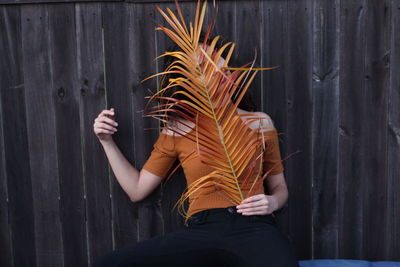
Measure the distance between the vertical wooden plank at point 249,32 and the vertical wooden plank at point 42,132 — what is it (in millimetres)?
979

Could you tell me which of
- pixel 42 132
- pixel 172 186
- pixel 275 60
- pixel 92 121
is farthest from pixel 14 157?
pixel 275 60

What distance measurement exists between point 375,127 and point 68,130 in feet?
5.28

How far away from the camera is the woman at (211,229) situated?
1.87 metres

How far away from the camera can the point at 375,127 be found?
2.42 m

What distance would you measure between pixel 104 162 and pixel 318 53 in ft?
4.10

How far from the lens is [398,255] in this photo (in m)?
2.52

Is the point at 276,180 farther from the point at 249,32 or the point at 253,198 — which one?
the point at 249,32

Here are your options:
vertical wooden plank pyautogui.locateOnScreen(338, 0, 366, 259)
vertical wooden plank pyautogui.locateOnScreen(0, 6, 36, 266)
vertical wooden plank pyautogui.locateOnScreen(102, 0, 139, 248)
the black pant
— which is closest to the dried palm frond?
the black pant

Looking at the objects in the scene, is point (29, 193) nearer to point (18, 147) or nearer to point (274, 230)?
point (18, 147)

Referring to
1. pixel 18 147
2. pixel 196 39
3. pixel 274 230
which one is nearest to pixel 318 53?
pixel 196 39

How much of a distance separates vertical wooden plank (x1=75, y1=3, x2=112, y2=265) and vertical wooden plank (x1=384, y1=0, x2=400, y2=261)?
4.88 ft

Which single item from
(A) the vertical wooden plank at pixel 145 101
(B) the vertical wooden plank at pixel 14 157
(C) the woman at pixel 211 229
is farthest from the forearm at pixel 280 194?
(B) the vertical wooden plank at pixel 14 157

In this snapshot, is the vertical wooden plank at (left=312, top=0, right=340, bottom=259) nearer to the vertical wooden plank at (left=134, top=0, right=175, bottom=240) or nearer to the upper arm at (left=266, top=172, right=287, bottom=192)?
the upper arm at (left=266, top=172, right=287, bottom=192)

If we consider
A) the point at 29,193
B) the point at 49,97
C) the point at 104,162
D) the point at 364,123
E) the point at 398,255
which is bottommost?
the point at 398,255
